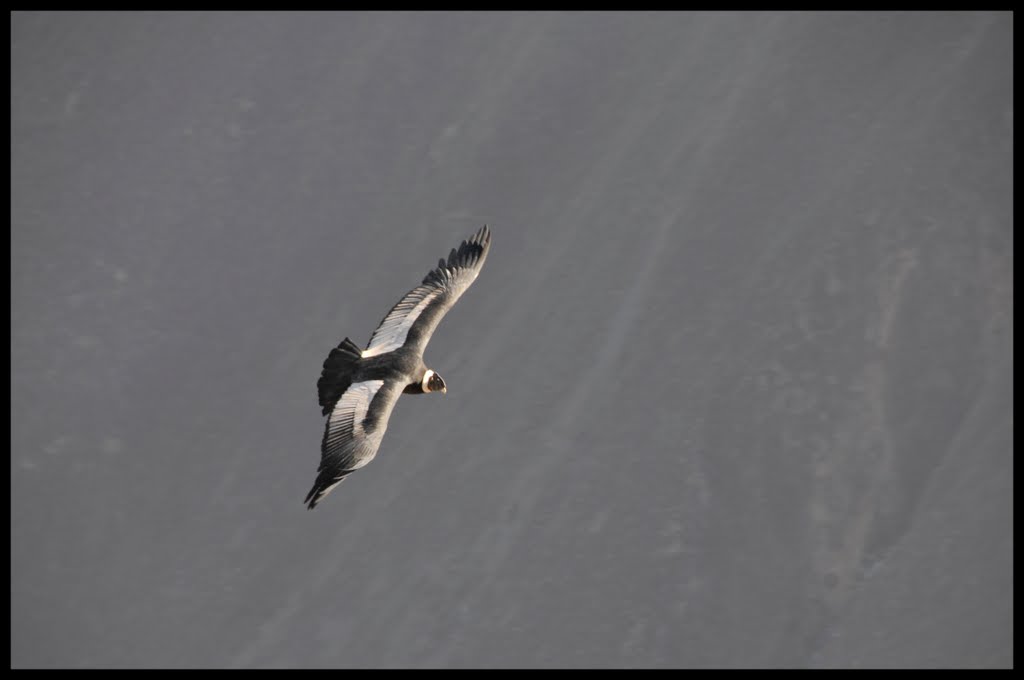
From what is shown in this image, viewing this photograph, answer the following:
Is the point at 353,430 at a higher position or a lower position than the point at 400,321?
lower

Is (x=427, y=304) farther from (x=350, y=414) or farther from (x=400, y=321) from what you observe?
(x=350, y=414)

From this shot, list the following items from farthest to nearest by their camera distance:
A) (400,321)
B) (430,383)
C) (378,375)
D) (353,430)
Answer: (400,321) → (430,383) → (378,375) → (353,430)

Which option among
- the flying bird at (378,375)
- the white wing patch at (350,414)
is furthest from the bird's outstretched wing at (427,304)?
the white wing patch at (350,414)

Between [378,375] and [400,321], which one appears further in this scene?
[400,321]

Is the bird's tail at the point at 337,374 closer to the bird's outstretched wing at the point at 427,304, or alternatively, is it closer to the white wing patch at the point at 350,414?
the white wing patch at the point at 350,414

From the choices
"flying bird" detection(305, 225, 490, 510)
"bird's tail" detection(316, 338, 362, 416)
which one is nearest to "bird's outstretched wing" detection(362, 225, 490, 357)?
"flying bird" detection(305, 225, 490, 510)

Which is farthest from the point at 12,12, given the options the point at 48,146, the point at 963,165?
the point at 963,165

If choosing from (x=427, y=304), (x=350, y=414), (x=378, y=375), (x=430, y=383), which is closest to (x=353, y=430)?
(x=350, y=414)

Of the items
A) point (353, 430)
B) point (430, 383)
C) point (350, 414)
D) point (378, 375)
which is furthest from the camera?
point (430, 383)
